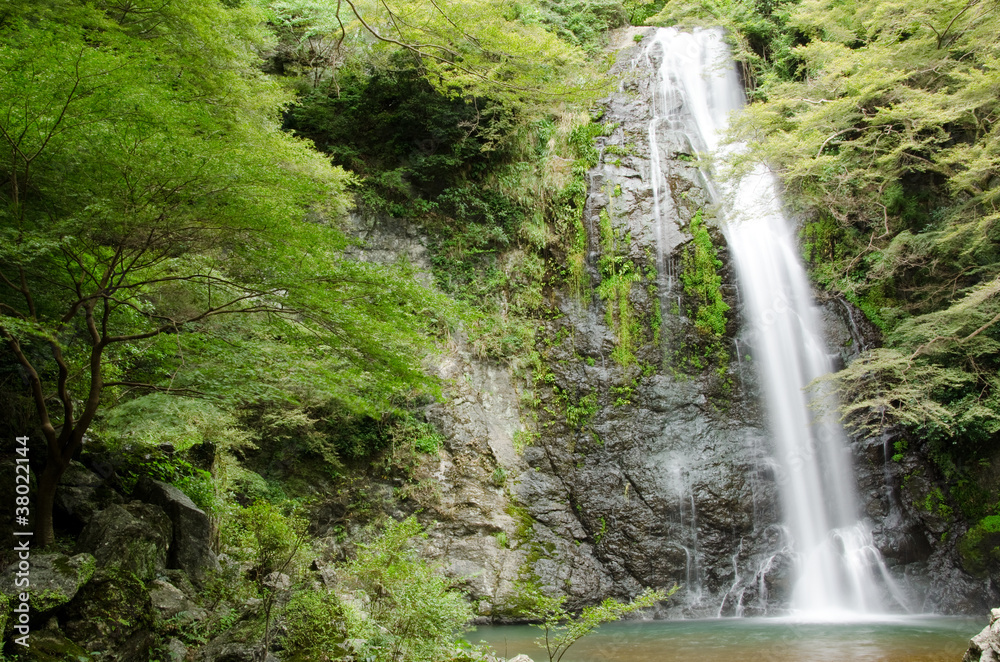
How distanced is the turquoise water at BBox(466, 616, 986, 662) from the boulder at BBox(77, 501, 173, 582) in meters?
4.80

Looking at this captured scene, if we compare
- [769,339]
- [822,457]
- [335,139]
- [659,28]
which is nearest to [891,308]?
[769,339]

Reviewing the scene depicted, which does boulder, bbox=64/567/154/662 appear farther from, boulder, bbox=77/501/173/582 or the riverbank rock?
the riverbank rock

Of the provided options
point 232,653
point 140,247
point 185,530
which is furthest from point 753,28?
point 232,653

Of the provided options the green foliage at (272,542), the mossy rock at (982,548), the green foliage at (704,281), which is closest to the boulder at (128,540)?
the green foliage at (272,542)

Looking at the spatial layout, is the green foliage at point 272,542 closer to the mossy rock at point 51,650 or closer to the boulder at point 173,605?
the boulder at point 173,605

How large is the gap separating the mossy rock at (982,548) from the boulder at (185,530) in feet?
41.9

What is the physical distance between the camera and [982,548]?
33.2 ft

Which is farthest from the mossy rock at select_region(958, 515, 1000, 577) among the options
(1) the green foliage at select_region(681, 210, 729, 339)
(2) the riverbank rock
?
(2) the riverbank rock

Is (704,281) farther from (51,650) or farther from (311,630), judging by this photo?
(51,650)

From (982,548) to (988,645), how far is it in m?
7.29

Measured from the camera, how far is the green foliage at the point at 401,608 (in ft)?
14.2

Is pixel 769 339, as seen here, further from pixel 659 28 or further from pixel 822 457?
pixel 659 28

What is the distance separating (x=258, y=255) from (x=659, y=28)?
1922 centimetres

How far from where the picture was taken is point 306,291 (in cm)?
440
